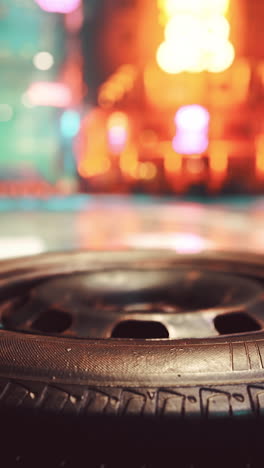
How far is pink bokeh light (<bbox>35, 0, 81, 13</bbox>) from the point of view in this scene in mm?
15187

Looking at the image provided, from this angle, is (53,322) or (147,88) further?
(147,88)

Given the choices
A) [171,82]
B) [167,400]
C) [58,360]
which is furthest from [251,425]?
[171,82]

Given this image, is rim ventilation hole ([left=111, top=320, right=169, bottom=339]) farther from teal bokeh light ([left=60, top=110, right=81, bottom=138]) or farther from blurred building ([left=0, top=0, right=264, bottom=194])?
teal bokeh light ([left=60, top=110, right=81, bottom=138])

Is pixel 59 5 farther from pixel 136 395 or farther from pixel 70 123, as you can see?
pixel 136 395

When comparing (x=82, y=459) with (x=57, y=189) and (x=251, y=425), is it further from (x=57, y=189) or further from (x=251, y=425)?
(x=57, y=189)

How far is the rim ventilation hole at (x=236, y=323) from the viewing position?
97 cm

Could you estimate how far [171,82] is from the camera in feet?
42.8

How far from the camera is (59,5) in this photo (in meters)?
15.3

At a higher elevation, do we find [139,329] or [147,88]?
[147,88]

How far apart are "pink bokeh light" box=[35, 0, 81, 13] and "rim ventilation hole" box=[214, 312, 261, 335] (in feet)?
52.2

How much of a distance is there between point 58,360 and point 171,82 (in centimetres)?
1319

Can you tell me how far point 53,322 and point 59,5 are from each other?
1611cm

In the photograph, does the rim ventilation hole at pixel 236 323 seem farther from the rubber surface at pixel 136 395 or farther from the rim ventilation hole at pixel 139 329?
the rubber surface at pixel 136 395

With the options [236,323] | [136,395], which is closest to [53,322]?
[236,323]
